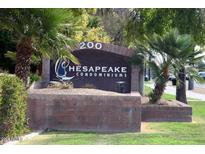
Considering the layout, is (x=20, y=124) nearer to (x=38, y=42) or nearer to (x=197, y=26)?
(x=38, y=42)

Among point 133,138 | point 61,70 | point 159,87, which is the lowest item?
point 133,138

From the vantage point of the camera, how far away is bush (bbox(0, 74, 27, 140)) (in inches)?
399

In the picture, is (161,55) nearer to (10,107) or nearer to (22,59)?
(22,59)

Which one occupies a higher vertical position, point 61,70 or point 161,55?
point 161,55

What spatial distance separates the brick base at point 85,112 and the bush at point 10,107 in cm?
268

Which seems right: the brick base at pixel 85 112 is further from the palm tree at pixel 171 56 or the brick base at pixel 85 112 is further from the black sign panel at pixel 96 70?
the black sign panel at pixel 96 70

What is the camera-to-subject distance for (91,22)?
33.3 meters

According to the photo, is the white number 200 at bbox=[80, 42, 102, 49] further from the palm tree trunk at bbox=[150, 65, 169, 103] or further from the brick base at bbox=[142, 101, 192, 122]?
the brick base at bbox=[142, 101, 192, 122]

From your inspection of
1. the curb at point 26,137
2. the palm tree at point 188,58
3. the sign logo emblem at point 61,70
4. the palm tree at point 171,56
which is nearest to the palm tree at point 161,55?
the palm tree at point 171,56

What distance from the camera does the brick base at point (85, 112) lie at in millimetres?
13477

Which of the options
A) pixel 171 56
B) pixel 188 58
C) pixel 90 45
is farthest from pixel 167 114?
pixel 90 45

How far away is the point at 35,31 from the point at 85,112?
2.61m

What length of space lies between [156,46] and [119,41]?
55.5ft

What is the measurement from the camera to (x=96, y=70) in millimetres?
19562
